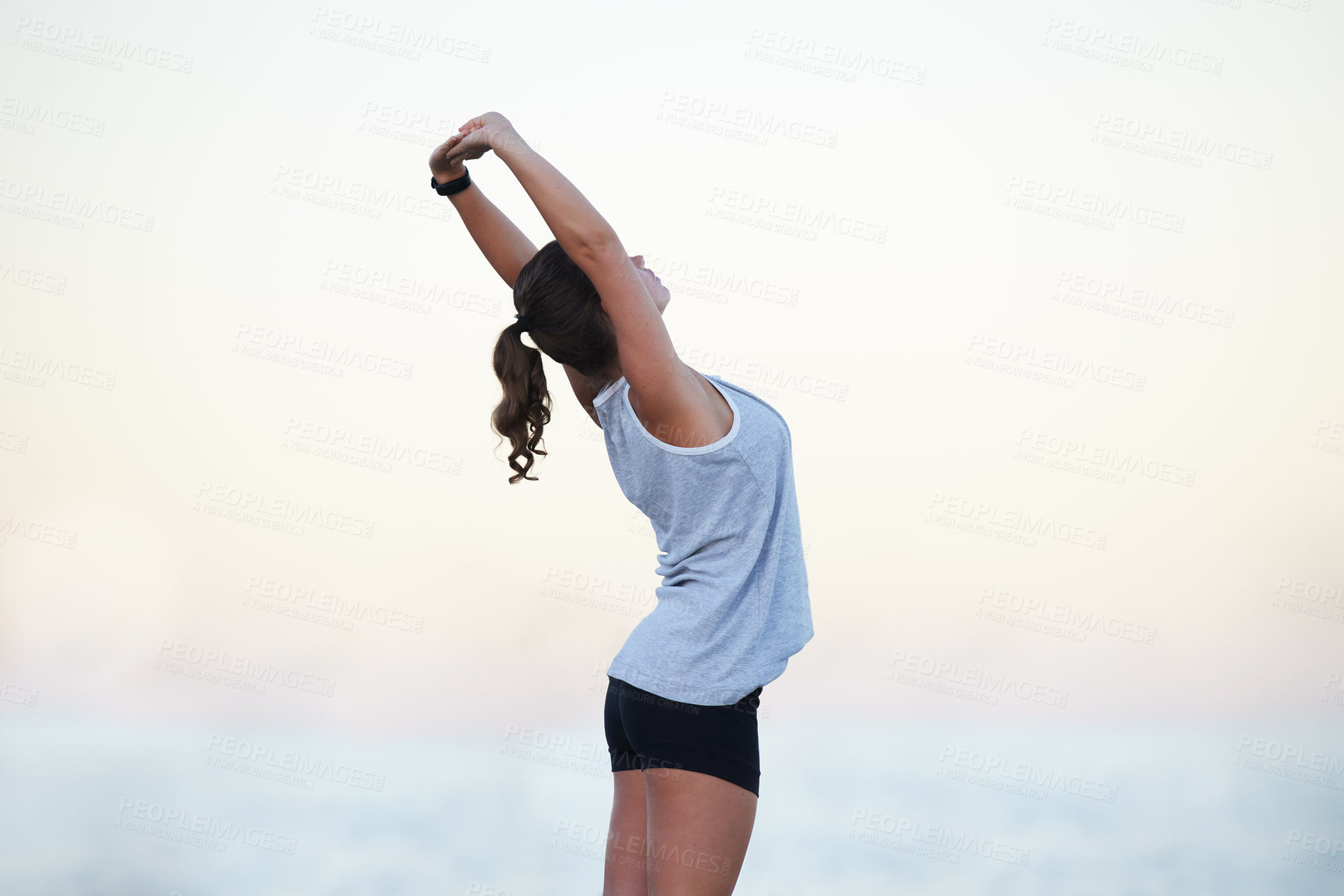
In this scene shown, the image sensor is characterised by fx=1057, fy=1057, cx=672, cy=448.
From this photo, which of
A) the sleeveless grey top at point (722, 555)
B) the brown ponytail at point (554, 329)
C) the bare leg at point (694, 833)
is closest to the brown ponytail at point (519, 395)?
the brown ponytail at point (554, 329)

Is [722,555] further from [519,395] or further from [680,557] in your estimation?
[519,395]

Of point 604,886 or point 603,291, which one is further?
point 604,886

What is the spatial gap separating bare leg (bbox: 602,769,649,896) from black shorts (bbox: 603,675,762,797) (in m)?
0.08

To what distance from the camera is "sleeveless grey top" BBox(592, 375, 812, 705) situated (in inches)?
57.0

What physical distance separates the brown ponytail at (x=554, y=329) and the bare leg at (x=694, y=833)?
0.58m

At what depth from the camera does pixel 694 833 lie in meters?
1.42

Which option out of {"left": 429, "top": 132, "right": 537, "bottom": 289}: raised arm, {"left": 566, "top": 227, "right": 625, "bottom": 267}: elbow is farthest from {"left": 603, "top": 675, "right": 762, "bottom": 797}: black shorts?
{"left": 429, "top": 132, "right": 537, "bottom": 289}: raised arm

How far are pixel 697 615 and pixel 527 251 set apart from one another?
2.34 feet

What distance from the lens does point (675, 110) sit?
16.2 ft

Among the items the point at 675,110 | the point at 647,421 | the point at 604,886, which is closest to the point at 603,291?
the point at 647,421

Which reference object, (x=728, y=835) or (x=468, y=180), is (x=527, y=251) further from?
(x=728, y=835)

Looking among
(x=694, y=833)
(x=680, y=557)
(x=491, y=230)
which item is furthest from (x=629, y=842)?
(x=491, y=230)

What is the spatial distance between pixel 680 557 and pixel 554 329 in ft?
1.24

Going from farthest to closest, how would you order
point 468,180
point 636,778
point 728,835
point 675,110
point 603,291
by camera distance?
point 675,110 < point 468,180 < point 636,778 < point 728,835 < point 603,291
